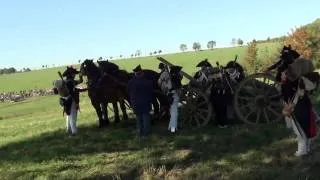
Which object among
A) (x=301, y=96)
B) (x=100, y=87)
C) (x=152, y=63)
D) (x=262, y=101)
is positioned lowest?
(x=152, y=63)

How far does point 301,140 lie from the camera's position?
11.7 meters

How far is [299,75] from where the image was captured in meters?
11.3

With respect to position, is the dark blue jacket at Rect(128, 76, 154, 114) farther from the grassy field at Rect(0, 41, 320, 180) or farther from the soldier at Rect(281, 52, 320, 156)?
the soldier at Rect(281, 52, 320, 156)

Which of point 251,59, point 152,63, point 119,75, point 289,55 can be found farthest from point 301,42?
point 152,63

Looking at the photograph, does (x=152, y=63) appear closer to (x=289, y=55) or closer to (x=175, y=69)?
(x=175, y=69)

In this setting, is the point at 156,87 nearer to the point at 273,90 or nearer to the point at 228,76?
the point at 228,76

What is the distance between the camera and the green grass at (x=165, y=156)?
11.9 meters

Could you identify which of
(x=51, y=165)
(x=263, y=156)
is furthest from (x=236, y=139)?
(x=51, y=165)

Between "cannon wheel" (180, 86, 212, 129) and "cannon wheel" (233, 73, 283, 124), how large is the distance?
0.93 meters

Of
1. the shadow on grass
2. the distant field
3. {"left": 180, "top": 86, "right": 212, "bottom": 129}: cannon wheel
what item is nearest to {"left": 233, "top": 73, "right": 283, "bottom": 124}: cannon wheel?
the shadow on grass

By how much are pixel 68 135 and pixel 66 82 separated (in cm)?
183

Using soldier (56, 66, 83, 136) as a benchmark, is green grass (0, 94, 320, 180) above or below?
below

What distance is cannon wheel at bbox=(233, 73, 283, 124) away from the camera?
15.2 m

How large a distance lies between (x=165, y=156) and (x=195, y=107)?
2598mm
